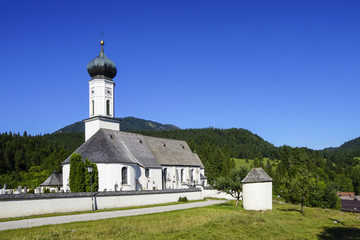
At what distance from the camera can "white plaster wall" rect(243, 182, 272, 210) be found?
3158cm

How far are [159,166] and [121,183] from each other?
356 inches

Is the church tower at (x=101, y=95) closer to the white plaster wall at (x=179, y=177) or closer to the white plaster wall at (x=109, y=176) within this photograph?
the white plaster wall at (x=109, y=176)

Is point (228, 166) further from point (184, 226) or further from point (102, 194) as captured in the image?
point (184, 226)

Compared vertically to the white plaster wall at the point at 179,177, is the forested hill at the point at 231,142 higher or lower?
higher

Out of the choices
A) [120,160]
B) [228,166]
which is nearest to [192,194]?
[120,160]

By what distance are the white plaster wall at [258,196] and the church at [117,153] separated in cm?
Answer: 1647

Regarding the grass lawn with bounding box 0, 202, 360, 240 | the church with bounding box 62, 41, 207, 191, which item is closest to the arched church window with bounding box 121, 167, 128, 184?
the church with bounding box 62, 41, 207, 191

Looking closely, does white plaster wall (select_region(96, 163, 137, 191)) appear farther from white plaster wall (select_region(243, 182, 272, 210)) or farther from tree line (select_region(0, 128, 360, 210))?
tree line (select_region(0, 128, 360, 210))

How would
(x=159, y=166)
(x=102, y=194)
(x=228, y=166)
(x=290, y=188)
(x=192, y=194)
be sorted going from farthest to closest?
(x=228, y=166) < (x=159, y=166) < (x=192, y=194) < (x=290, y=188) < (x=102, y=194)

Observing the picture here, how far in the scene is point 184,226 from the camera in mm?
18828

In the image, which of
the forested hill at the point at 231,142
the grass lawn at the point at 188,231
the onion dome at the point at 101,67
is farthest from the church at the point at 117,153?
the forested hill at the point at 231,142

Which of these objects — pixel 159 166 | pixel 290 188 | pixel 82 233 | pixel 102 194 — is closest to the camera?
pixel 82 233

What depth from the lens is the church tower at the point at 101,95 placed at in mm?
48781

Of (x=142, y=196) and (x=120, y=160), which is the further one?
(x=120, y=160)
